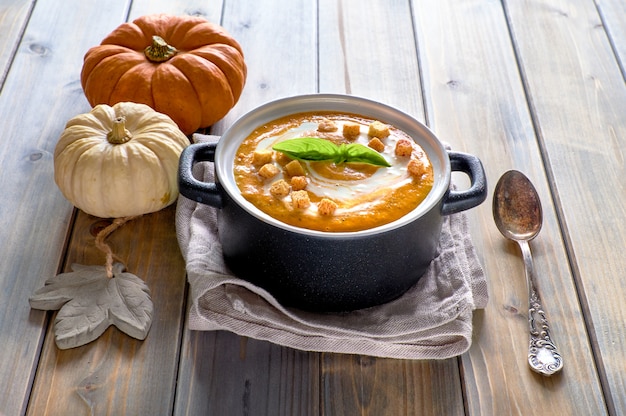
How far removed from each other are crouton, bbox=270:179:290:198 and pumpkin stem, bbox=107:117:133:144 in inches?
14.6

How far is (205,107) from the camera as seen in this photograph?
171cm

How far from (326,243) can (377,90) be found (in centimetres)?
80

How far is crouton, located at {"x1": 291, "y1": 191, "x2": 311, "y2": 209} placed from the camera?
1.27 m

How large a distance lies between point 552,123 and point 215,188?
2.97ft

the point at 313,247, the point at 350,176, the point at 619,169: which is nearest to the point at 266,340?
the point at 313,247

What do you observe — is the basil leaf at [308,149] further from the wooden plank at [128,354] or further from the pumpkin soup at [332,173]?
the wooden plank at [128,354]

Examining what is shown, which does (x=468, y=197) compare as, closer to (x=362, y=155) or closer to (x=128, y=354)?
(x=362, y=155)

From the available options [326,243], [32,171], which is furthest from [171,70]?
[326,243]

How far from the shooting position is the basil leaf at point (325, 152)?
4.40 ft

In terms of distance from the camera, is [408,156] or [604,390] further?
[408,156]

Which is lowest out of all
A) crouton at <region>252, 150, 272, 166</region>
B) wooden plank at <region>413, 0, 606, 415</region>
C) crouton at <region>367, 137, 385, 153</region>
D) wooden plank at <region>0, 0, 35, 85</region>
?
wooden plank at <region>0, 0, 35, 85</region>

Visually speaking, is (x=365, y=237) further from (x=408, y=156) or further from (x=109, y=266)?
(x=109, y=266)

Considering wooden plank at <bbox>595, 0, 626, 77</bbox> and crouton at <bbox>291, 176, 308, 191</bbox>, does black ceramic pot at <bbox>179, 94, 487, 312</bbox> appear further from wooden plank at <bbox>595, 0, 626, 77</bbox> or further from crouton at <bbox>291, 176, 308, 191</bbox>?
wooden plank at <bbox>595, 0, 626, 77</bbox>

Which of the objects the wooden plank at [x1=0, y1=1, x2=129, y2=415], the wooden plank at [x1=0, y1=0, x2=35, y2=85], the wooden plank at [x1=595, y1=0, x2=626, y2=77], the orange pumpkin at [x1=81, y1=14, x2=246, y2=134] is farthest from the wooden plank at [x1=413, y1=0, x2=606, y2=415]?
the wooden plank at [x1=0, y1=0, x2=35, y2=85]
